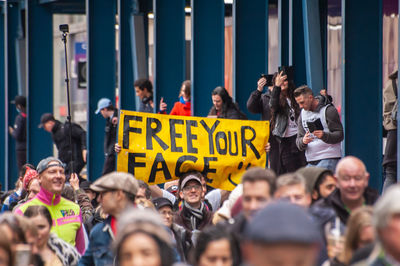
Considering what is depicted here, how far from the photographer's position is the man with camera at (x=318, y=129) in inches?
473

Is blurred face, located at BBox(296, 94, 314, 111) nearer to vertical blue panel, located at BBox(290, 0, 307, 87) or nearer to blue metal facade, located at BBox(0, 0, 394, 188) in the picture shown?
blue metal facade, located at BBox(0, 0, 394, 188)

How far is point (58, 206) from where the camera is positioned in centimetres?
980

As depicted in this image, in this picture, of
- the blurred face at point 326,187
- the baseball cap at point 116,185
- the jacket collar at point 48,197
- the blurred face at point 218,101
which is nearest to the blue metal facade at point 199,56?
the blurred face at point 218,101

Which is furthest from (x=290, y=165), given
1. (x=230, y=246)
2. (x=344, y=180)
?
(x=230, y=246)

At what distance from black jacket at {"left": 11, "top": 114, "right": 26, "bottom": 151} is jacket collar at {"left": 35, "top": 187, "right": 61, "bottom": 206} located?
1386cm

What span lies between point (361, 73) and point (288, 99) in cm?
111

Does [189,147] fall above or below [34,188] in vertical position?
above

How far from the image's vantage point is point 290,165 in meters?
13.3

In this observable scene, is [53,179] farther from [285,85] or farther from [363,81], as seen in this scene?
[363,81]

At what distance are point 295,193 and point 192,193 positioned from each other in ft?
13.4

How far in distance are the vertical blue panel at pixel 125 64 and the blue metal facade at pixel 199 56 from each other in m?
0.02

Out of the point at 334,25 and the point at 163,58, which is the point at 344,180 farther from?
the point at 163,58

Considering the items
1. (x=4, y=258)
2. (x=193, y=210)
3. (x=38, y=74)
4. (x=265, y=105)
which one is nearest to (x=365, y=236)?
(x=4, y=258)

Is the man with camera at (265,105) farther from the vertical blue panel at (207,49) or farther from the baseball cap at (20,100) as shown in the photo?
the baseball cap at (20,100)
